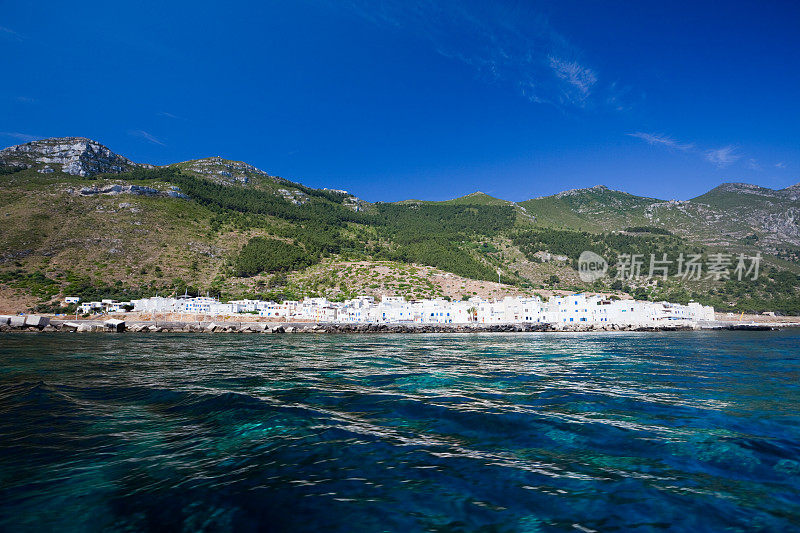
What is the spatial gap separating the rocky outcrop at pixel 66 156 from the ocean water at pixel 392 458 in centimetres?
18462

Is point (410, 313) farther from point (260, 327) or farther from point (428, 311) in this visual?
point (260, 327)

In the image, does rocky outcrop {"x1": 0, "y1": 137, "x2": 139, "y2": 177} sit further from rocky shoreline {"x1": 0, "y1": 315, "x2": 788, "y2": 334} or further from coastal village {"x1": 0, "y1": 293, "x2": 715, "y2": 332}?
rocky shoreline {"x1": 0, "y1": 315, "x2": 788, "y2": 334}

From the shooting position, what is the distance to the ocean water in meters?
4.55

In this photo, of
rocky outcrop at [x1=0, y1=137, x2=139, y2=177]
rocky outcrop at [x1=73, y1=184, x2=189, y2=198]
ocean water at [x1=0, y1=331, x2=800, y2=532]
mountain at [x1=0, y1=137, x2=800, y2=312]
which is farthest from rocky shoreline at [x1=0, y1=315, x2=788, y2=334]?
rocky outcrop at [x1=0, y1=137, x2=139, y2=177]

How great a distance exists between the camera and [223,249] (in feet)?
403

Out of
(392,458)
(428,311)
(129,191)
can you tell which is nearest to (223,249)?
(129,191)

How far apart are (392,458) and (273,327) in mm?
67793

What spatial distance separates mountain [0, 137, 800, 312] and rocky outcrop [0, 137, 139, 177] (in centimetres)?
59

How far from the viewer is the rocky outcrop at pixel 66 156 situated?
482ft

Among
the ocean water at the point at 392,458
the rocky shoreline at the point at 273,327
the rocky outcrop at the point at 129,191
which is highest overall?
the rocky outcrop at the point at 129,191

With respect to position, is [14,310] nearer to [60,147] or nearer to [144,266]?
[144,266]

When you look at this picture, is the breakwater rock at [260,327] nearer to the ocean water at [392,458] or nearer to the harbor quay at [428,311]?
the harbor quay at [428,311]

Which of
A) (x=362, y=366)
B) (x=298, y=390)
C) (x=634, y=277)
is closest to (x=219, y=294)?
(x=362, y=366)

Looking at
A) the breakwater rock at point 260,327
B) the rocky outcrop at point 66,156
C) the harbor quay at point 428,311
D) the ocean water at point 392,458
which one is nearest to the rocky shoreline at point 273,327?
the breakwater rock at point 260,327
